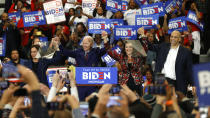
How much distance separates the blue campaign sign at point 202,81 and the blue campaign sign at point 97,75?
302 centimetres

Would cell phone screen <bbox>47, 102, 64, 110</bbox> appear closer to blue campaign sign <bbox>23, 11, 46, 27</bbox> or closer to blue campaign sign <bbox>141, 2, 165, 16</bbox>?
blue campaign sign <bbox>141, 2, 165, 16</bbox>

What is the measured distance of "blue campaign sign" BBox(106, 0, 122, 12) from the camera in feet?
41.9

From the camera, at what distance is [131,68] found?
9.13 m

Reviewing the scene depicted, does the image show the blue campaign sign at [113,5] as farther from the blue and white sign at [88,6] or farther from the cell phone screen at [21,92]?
the cell phone screen at [21,92]

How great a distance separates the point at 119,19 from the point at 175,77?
3.22 meters

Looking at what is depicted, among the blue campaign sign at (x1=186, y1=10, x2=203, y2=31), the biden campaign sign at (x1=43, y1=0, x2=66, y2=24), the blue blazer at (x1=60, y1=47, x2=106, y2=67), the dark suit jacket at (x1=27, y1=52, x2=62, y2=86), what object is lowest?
the dark suit jacket at (x1=27, y1=52, x2=62, y2=86)

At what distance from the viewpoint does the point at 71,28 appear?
42.7 ft

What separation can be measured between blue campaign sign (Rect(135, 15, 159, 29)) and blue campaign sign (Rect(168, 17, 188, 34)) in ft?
1.71

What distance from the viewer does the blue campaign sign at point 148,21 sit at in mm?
10828

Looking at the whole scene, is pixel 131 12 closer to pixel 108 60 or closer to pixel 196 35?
pixel 196 35

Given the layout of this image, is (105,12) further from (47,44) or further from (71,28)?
(47,44)

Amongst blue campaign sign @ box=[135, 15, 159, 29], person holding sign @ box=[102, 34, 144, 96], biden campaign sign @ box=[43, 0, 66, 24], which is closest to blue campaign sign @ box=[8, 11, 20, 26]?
biden campaign sign @ box=[43, 0, 66, 24]

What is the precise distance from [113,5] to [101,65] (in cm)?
281

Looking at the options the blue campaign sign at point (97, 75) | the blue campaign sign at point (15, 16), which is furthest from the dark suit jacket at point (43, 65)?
the blue campaign sign at point (15, 16)
